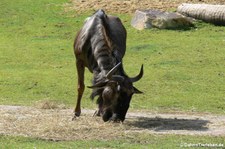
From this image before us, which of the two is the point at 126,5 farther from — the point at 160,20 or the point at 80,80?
the point at 80,80

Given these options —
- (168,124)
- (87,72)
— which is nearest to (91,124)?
(168,124)

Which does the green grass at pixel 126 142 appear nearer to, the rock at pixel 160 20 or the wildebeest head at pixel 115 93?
the wildebeest head at pixel 115 93

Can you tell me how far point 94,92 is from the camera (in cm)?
1334

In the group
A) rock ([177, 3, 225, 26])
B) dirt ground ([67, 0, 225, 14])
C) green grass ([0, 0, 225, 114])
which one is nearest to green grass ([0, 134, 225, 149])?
green grass ([0, 0, 225, 114])

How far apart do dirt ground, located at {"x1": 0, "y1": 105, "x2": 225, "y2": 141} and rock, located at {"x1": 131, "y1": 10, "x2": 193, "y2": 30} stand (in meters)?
9.99

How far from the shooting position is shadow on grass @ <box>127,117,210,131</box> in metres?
13.4

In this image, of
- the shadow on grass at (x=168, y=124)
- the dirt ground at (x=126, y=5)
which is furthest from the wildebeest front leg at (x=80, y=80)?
the dirt ground at (x=126, y=5)

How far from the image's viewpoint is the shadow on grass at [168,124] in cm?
1339

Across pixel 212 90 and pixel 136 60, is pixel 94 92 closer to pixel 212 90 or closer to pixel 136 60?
pixel 212 90

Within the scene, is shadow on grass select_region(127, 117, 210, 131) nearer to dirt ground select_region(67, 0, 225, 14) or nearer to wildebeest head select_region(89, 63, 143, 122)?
wildebeest head select_region(89, 63, 143, 122)

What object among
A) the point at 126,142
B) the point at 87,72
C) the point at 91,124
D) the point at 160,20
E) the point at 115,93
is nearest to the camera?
the point at 126,142

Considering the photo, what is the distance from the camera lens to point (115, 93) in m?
13.0

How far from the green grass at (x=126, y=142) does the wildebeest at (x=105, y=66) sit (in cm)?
109

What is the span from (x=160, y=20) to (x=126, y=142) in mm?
13907
